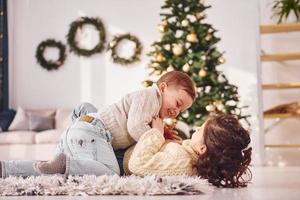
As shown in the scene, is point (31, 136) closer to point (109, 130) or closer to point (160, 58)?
point (160, 58)

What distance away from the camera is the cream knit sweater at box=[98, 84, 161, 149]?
255 cm

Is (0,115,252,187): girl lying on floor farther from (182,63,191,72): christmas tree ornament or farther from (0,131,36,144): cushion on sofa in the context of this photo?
(0,131,36,144): cushion on sofa

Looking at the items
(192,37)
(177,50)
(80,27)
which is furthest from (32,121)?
(192,37)

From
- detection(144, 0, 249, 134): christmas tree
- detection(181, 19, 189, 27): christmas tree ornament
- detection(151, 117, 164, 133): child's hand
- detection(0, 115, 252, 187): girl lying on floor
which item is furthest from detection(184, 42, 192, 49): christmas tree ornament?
detection(0, 115, 252, 187): girl lying on floor

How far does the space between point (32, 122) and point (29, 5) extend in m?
1.69

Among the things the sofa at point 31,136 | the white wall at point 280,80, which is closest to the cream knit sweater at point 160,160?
the white wall at point 280,80

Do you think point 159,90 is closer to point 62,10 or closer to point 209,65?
point 209,65

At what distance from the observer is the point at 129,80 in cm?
655

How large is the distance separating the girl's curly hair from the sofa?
3.72m

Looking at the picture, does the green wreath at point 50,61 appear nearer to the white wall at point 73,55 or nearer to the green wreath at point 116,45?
the white wall at point 73,55

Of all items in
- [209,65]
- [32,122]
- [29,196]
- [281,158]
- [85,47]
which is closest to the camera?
[29,196]

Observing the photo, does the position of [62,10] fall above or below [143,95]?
above

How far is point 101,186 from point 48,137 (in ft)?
13.0

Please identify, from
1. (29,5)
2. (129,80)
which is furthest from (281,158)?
(29,5)
